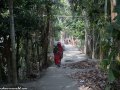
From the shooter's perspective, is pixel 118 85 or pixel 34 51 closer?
pixel 118 85

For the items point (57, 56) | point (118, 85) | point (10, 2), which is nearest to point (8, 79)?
point (10, 2)

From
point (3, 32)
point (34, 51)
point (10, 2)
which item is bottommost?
point (34, 51)

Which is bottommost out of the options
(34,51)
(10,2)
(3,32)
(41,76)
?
(41,76)

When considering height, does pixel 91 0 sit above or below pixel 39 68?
above

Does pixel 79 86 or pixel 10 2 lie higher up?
pixel 10 2

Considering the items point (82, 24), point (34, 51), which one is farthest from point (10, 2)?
point (82, 24)

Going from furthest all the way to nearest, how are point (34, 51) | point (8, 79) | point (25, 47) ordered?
point (34, 51), point (25, 47), point (8, 79)

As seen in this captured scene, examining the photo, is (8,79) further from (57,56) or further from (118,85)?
(57,56)

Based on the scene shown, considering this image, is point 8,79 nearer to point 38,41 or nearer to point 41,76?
point 41,76

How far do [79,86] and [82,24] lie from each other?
19.0 meters

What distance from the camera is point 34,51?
14047 millimetres

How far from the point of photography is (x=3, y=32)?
34.1ft

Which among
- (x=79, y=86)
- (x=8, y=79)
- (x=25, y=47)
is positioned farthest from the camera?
(x=25, y=47)

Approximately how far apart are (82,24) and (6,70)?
58.9 feet
